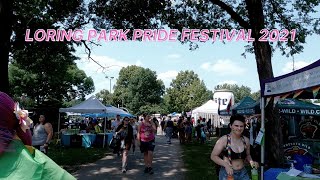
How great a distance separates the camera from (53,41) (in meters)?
18.1

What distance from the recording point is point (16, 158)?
1.60 meters

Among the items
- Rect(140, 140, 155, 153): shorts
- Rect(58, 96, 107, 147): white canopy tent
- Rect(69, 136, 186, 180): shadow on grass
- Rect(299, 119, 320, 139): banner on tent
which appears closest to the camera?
Rect(69, 136, 186, 180): shadow on grass

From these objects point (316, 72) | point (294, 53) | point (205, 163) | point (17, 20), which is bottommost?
point (205, 163)

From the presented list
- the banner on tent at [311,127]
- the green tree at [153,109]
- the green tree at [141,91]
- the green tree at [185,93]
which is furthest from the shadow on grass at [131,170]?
the green tree at [141,91]

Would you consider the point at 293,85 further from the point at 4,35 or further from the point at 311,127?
the point at 311,127

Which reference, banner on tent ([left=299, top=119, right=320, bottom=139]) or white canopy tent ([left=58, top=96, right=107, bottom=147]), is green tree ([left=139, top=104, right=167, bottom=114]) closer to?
white canopy tent ([left=58, top=96, right=107, bottom=147])

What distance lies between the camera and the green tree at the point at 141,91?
76.8 m

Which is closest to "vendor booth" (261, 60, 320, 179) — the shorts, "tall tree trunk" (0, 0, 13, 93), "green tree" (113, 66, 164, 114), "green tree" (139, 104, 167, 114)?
the shorts

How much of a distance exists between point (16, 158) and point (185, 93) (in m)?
75.5

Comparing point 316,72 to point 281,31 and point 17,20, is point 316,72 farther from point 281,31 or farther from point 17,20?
point 17,20

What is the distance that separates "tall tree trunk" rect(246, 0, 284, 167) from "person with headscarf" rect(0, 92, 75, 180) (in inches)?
390

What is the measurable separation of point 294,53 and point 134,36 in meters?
6.90

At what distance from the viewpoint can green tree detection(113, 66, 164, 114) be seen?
252 ft

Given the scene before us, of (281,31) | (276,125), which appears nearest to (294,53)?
(281,31)
